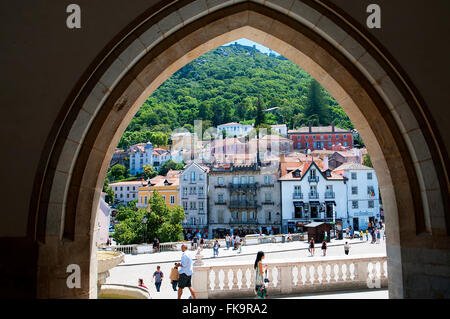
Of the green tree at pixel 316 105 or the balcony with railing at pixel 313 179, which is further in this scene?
the green tree at pixel 316 105

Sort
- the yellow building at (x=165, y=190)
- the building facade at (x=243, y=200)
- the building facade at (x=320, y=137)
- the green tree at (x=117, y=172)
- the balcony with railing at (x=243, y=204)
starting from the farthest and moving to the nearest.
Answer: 1. the green tree at (x=117, y=172)
2. the building facade at (x=320, y=137)
3. the yellow building at (x=165, y=190)
4. the balcony with railing at (x=243, y=204)
5. the building facade at (x=243, y=200)

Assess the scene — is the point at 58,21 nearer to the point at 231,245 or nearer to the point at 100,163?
the point at 100,163

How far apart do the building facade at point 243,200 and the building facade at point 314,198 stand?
2.34 meters

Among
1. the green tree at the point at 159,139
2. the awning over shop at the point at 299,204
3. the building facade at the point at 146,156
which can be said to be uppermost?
the green tree at the point at 159,139

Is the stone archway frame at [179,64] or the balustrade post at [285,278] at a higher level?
the stone archway frame at [179,64]

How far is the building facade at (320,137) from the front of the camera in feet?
296

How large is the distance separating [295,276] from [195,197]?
44.1 metres

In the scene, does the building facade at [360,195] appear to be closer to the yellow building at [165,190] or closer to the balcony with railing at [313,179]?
the balcony with railing at [313,179]

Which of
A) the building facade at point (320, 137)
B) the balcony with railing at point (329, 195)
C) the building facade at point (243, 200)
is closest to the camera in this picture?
the balcony with railing at point (329, 195)

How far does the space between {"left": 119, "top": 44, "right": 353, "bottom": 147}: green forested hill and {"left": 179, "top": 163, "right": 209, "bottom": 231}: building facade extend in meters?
60.5

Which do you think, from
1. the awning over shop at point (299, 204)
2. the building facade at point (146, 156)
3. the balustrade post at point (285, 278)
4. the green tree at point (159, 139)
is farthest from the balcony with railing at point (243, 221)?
the green tree at point (159, 139)

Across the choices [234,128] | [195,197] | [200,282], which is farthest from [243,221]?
[234,128]

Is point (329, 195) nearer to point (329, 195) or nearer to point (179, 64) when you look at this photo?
point (329, 195)

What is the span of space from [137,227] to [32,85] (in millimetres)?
31194
